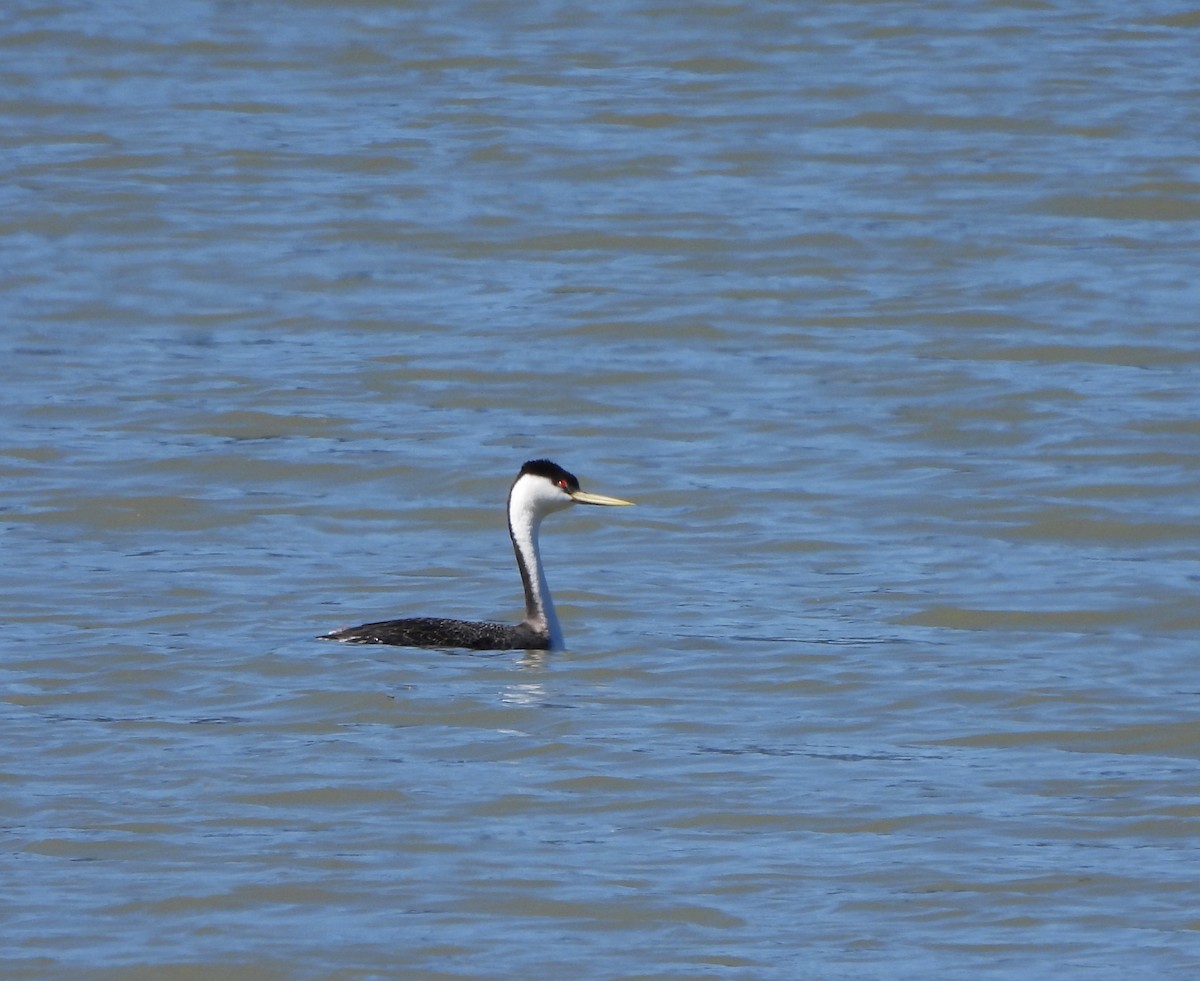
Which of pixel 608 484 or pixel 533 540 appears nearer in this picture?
pixel 533 540

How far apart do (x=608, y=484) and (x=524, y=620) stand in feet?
9.06

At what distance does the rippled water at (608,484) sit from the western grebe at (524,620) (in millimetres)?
137

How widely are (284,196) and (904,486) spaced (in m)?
8.91

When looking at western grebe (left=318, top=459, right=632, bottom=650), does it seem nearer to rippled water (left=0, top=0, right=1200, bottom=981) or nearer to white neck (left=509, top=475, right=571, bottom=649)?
white neck (left=509, top=475, right=571, bottom=649)

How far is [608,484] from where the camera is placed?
14094 millimetres

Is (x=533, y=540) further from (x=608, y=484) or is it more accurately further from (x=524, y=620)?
(x=608, y=484)

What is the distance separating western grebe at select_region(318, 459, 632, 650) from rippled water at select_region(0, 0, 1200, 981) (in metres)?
0.14

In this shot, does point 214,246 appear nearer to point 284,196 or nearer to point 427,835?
point 284,196

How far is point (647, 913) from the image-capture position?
7504 millimetres

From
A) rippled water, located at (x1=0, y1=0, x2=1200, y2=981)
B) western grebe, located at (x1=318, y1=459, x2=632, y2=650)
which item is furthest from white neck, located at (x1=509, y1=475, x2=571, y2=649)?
rippled water, located at (x1=0, y1=0, x2=1200, y2=981)

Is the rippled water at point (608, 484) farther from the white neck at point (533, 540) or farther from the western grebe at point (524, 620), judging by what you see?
the white neck at point (533, 540)

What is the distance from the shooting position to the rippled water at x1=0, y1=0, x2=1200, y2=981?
777 centimetres

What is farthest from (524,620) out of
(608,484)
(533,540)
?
(608,484)

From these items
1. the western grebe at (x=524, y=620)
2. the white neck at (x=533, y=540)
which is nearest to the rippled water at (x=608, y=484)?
the western grebe at (x=524, y=620)
